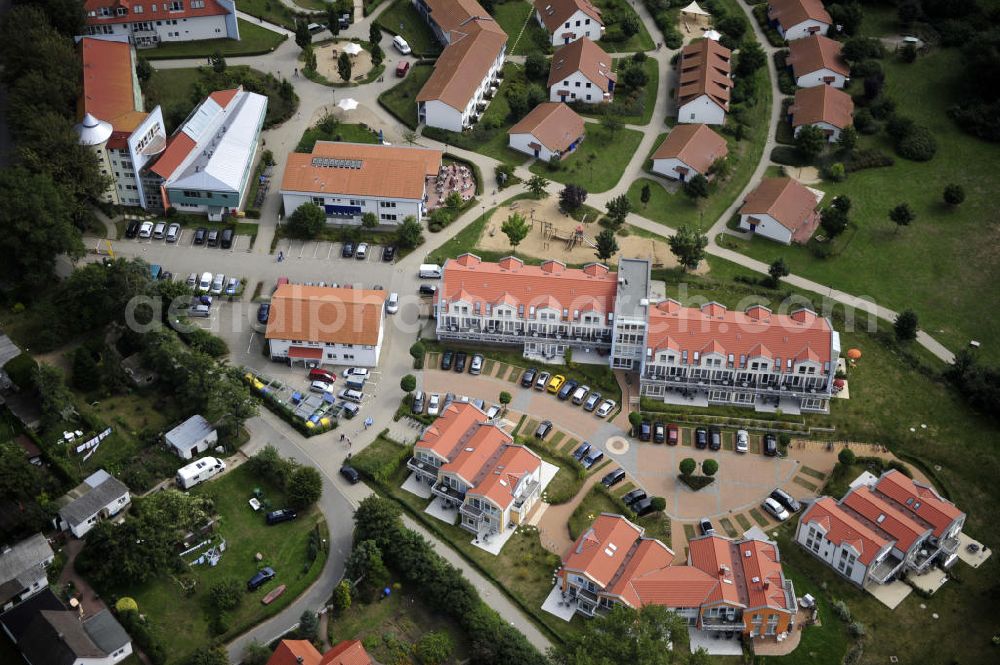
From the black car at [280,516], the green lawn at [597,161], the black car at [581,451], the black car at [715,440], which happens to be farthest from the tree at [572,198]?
the black car at [280,516]

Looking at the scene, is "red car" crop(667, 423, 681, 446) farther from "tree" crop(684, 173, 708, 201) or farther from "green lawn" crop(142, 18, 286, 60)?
"green lawn" crop(142, 18, 286, 60)

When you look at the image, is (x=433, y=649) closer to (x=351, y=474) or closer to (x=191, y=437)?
(x=351, y=474)

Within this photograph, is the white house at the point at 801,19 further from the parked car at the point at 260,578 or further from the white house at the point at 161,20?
the parked car at the point at 260,578

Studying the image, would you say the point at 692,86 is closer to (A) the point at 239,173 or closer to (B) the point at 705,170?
(B) the point at 705,170

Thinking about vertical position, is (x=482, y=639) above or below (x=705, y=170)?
below

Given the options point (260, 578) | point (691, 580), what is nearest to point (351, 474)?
point (260, 578)

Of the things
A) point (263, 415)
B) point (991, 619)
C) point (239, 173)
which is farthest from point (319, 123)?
point (991, 619)
